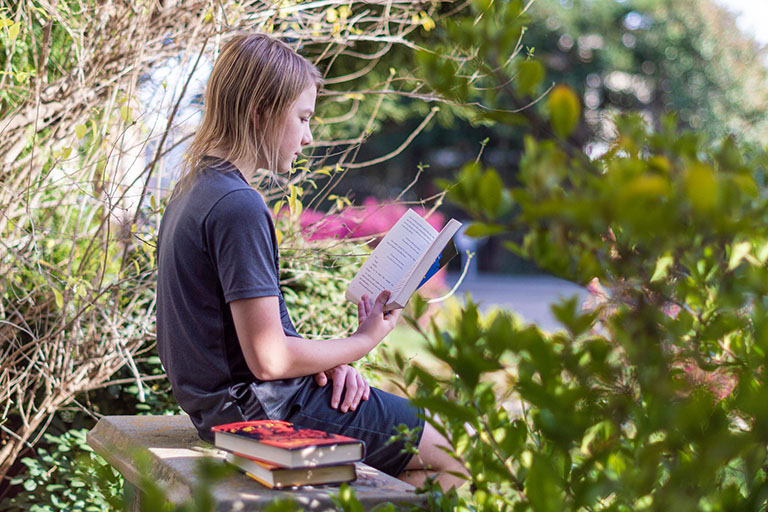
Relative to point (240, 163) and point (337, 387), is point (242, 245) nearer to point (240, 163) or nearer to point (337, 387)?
point (240, 163)

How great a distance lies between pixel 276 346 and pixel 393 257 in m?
0.53

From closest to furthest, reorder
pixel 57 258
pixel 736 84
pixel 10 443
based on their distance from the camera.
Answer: pixel 10 443 → pixel 57 258 → pixel 736 84

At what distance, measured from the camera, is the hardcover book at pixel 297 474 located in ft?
4.49

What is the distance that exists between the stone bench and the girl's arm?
24cm

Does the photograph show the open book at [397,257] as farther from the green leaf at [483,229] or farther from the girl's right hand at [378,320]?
the green leaf at [483,229]

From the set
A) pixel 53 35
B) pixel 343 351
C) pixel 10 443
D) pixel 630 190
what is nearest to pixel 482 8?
pixel 630 190

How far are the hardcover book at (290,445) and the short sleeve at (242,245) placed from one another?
0.30 m

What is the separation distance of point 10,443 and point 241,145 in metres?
1.65

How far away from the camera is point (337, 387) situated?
1.86 meters

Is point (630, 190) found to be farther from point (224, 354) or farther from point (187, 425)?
point (187, 425)

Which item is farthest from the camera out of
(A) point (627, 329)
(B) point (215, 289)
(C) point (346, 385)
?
(C) point (346, 385)

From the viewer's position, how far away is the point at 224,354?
5.95 feet

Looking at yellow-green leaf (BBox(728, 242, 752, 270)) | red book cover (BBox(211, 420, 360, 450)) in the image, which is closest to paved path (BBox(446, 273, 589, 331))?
red book cover (BBox(211, 420, 360, 450))

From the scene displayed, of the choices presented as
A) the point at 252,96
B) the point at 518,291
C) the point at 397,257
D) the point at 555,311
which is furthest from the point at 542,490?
the point at 518,291
